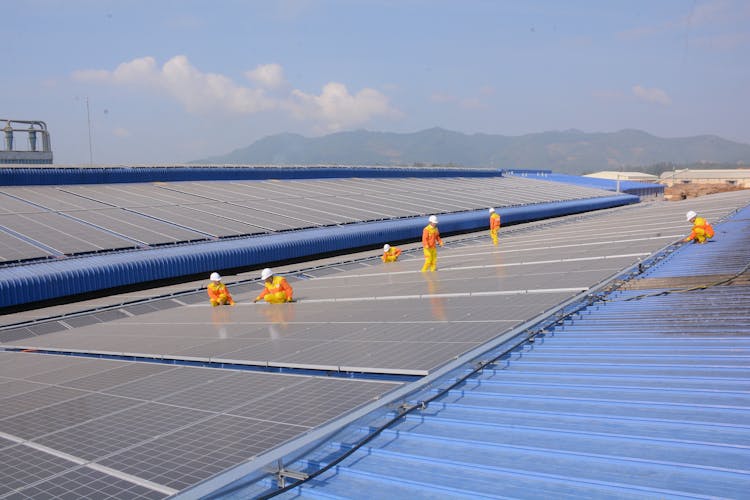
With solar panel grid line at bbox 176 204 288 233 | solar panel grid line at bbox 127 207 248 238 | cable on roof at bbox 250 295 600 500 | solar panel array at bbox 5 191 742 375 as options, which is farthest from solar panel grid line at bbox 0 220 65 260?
cable on roof at bbox 250 295 600 500

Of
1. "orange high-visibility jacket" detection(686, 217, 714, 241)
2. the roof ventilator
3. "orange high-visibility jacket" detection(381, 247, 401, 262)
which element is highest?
"orange high-visibility jacket" detection(686, 217, 714, 241)

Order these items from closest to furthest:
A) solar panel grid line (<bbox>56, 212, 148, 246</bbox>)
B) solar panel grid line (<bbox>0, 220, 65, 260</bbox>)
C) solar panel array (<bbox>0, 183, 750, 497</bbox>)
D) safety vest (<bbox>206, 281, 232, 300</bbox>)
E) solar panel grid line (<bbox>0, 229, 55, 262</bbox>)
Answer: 1. solar panel array (<bbox>0, 183, 750, 497</bbox>)
2. safety vest (<bbox>206, 281, 232, 300</bbox>)
3. solar panel grid line (<bbox>0, 229, 55, 262</bbox>)
4. solar panel grid line (<bbox>0, 220, 65, 260</bbox>)
5. solar panel grid line (<bbox>56, 212, 148, 246</bbox>)

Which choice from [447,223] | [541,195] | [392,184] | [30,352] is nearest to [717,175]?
[541,195]

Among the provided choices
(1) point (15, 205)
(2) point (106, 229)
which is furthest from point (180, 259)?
(1) point (15, 205)

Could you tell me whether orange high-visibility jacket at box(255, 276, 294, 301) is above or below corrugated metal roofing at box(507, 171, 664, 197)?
below

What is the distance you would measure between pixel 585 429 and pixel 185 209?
837 inches

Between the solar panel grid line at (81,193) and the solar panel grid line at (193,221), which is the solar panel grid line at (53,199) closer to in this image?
the solar panel grid line at (81,193)

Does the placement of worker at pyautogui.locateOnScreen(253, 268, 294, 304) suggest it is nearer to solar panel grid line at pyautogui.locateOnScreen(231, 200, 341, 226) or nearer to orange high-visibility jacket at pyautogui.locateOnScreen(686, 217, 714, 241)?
orange high-visibility jacket at pyautogui.locateOnScreen(686, 217, 714, 241)

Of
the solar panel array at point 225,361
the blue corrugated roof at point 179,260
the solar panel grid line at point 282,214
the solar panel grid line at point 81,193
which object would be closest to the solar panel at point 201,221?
the blue corrugated roof at point 179,260

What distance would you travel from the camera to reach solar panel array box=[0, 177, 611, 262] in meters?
18.0

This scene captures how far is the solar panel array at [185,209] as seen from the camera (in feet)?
59.0

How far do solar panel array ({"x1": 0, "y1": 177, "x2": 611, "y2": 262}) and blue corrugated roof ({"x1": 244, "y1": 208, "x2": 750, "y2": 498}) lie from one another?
47.1 feet

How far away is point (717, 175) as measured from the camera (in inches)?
4449

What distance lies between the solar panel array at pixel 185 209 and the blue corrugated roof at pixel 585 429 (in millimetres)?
14366
